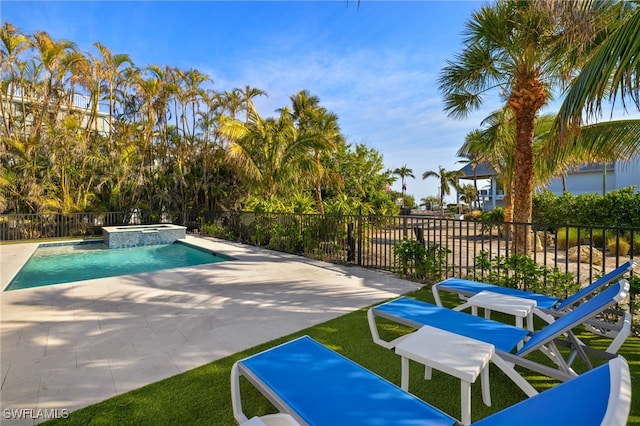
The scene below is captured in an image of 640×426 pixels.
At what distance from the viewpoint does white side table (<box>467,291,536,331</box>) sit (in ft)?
9.19

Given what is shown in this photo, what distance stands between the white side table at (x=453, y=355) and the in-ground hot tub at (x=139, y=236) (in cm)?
1155

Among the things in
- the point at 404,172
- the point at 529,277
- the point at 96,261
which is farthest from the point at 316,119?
the point at 404,172

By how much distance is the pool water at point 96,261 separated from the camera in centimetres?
725

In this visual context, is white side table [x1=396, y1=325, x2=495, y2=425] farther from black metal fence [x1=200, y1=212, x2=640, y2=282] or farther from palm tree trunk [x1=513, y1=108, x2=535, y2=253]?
palm tree trunk [x1=513, y1=108, x2=535, y2=253]

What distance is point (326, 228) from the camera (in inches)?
303

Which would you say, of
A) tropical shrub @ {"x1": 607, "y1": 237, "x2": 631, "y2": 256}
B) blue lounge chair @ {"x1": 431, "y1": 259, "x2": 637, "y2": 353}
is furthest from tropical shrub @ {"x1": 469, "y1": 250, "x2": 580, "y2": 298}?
tropical shrub @ {"x1": 607, "y1": 237, "x2": 631, "y2": 256}

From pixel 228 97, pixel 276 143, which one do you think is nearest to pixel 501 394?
pixel 276 143

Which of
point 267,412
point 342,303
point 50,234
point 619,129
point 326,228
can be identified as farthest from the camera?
point 50,234

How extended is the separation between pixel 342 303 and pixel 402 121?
13.8m

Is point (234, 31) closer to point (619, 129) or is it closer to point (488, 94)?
point (488, 94)

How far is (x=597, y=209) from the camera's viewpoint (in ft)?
36.2

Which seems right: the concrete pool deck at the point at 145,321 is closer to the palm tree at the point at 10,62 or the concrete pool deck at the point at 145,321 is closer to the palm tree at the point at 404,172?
the palm tree at the point at 10,62

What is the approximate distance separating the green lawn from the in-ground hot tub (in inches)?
406

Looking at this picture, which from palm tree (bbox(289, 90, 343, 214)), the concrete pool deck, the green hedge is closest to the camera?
the concrete pool deck
